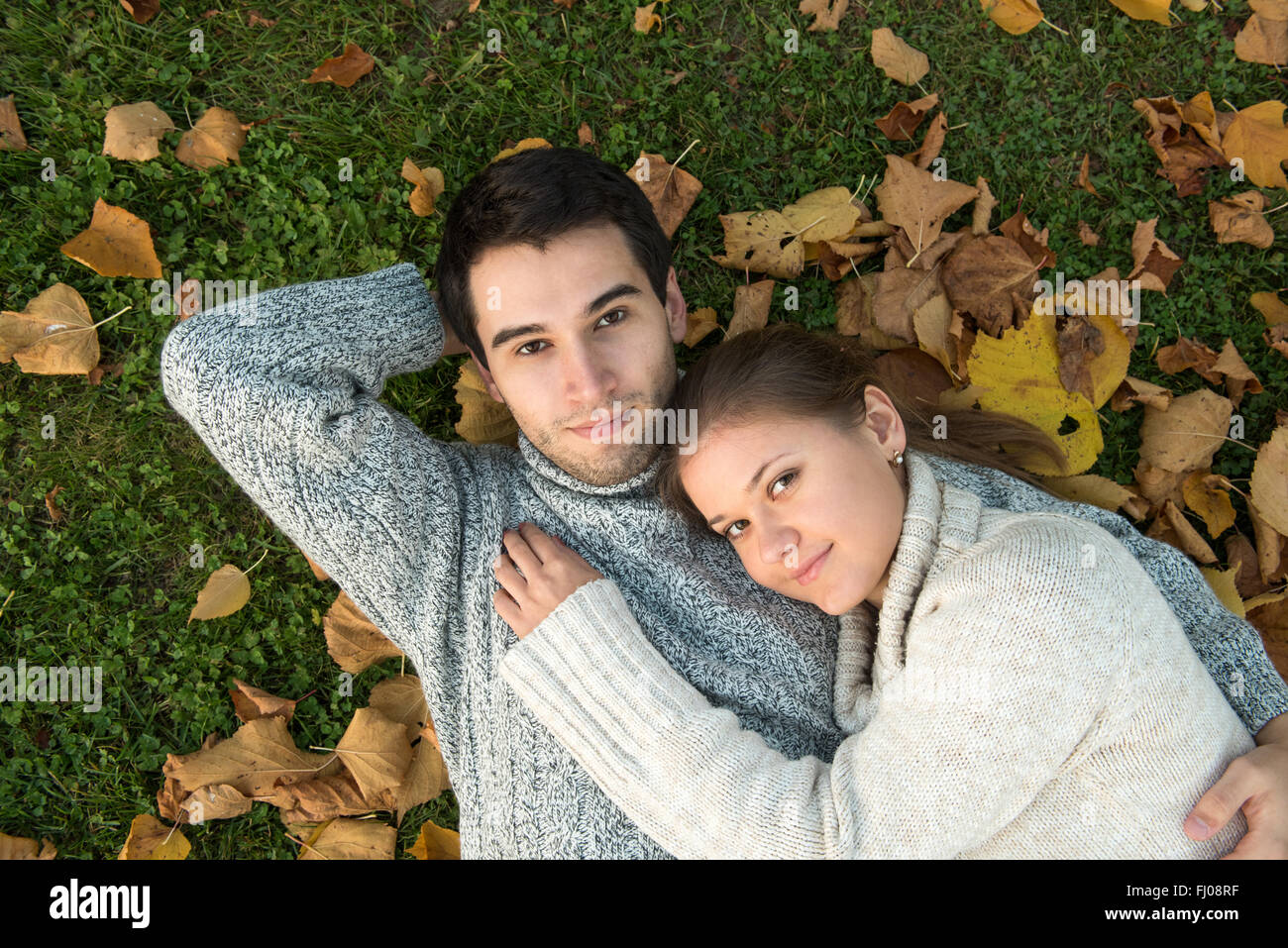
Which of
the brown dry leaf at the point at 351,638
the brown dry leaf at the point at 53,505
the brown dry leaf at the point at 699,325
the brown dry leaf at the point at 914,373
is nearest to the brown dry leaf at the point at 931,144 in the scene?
the brown dry leaf at the point at 914,373

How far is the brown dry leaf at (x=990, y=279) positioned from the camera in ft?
9.81

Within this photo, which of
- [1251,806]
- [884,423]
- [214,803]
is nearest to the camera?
[1251,806]

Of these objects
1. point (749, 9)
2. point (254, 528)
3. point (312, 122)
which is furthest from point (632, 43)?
point (254, 528)

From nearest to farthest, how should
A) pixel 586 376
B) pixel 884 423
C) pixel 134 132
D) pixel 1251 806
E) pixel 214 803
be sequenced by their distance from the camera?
pixel 1251 806 < pixel 586 376 < pixel 884 423 < pixel 214 803 < pixel 134 132

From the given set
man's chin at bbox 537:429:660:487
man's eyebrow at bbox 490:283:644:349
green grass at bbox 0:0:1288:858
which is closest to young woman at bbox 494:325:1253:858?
man's chin at bbox 537:429:660:487

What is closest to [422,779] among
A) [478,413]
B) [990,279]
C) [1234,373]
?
[478,413]

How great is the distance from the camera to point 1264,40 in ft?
10.1

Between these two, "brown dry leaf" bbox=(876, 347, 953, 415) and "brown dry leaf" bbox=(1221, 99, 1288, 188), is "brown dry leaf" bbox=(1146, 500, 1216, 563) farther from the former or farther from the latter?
"brown dry leaf" bbox=(1221, 99, 1288, 188)

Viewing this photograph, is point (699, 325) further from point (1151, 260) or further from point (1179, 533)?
point (1179, 533)

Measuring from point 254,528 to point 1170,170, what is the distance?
3.48 meters

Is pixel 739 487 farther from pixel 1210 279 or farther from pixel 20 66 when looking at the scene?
pixel 20 66

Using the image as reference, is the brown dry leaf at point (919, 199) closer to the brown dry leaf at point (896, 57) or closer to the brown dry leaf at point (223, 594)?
the brown dry leaf at point (896, 57)

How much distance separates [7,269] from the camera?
2.93m

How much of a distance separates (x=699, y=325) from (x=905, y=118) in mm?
1042
